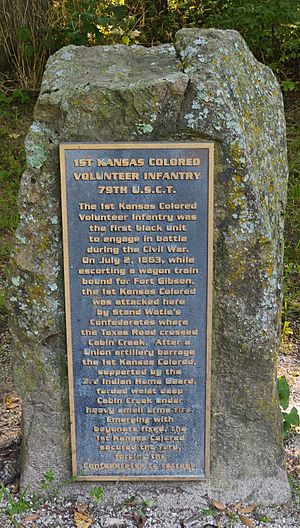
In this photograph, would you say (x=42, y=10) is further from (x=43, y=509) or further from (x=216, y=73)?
(x=43, y=509)

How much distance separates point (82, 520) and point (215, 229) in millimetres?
1450

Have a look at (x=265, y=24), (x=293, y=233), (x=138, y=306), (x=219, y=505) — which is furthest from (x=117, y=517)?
(x=265, y=24)

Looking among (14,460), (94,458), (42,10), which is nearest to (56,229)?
(94,458)

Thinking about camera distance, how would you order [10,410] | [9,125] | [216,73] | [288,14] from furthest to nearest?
1. [9,125]
2. [288,14]
3. [10,410]
4. [216,73]

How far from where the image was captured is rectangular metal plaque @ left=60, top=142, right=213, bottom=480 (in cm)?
264

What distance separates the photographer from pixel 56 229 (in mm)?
2723

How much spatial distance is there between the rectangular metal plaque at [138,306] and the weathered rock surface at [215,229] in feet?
0.20

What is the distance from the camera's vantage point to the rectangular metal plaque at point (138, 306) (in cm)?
264

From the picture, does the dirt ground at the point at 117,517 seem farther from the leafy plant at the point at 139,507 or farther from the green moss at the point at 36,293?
the green moss at the point at 36,293

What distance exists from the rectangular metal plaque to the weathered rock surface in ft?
0.20

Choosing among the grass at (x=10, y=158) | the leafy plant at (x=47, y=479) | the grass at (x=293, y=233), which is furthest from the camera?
the grass at (x=10, y=158)

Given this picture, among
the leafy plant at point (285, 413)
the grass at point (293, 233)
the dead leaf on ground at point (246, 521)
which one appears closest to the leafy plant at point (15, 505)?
the dead leaf on ground at point (246, 521)

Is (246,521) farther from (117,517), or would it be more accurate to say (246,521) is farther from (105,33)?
(105,33)

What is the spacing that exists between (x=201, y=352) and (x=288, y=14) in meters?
5.35
